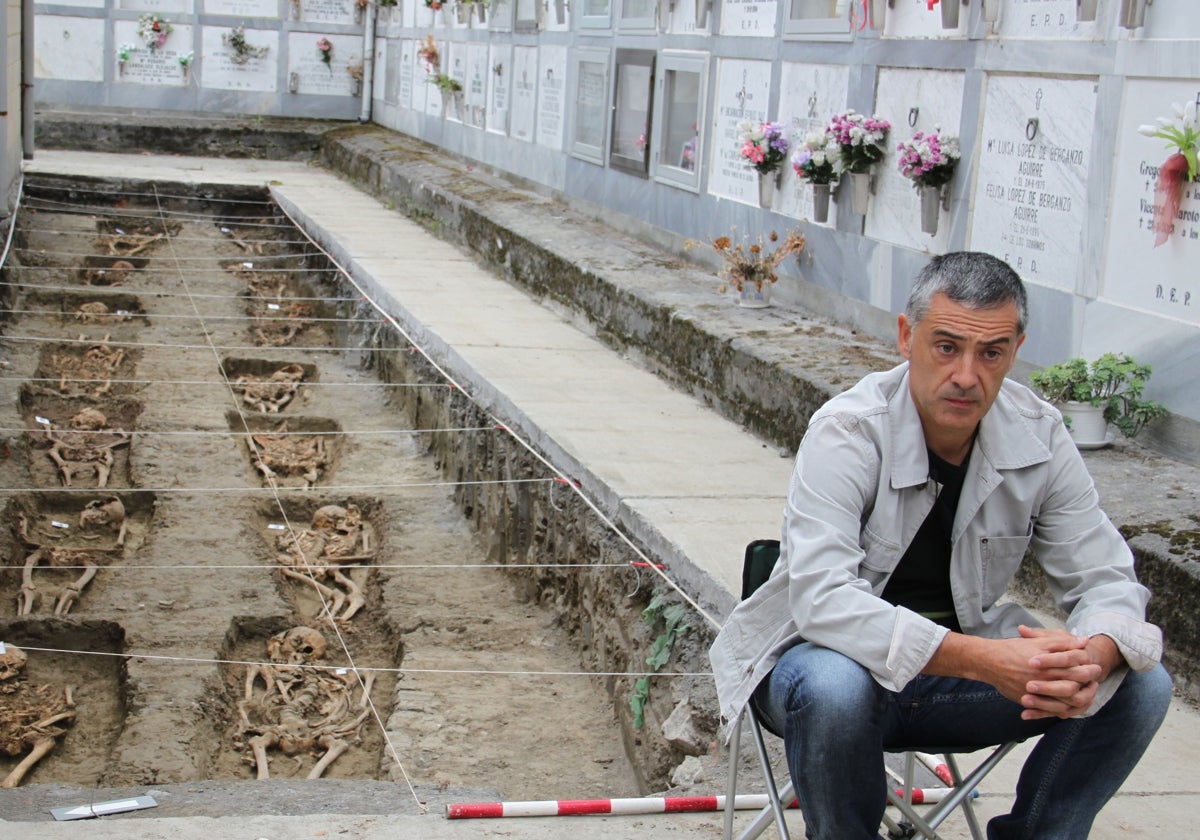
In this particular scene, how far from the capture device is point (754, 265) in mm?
7785

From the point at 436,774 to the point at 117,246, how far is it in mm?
10405

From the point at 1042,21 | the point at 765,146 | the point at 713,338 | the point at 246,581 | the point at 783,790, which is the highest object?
the point at 1042,21

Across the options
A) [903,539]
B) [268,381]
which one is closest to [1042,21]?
[903,539]

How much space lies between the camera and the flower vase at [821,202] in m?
7.49

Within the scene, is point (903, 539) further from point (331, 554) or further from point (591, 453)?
point (331, 554)

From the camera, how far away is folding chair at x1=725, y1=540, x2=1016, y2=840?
2.39m

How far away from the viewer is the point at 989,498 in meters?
2.49

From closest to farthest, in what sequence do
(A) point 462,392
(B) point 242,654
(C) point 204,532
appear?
(B) point 242,654 < (C) point 204,532 < (A) point 462,392

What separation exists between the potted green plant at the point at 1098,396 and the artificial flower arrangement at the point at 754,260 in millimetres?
2679

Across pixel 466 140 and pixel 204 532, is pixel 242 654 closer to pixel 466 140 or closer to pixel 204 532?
pixel 204 532

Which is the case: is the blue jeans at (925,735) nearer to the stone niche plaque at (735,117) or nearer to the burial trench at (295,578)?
the burial trench at (295,578)

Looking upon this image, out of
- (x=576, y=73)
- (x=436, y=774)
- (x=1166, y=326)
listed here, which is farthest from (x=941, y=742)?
(x=576, y=73)

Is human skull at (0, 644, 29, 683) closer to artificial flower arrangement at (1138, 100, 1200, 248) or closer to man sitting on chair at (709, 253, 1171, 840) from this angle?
man sitting on chair at (709, 253, 1171, 840)

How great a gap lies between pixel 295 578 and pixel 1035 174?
351 centimetres
